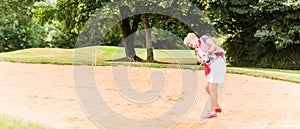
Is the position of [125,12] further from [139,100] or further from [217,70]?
[217,70]

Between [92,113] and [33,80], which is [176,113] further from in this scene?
[33,80]

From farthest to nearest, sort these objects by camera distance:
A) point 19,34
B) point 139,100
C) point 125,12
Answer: point 19,34 < point 125,12 < point 139,100

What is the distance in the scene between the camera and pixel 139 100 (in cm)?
816

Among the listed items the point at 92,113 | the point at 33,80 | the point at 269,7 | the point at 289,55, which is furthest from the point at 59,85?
the point at 289,55

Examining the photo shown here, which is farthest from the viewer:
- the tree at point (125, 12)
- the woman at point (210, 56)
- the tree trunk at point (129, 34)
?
the tree trunk at point (129, 34)

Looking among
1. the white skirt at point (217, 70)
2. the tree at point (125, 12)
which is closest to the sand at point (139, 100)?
the white skirt at point (217, 70)

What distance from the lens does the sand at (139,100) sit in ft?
21.1

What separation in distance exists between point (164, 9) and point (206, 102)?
11066mm

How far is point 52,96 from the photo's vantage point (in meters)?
8.26

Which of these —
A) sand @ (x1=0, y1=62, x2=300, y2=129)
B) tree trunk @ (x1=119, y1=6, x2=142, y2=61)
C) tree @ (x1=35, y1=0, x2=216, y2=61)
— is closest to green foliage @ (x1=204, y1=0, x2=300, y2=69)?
tree @ (x1=35, y1=0, x2=216, y2=61)

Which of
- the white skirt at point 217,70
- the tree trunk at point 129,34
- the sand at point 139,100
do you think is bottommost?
the sand at point 139,100

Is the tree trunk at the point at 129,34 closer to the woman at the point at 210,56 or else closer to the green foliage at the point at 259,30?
the green foliage at the point at 259,30

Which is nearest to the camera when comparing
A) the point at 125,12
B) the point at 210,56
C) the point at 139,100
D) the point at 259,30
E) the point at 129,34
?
the point at 210,56

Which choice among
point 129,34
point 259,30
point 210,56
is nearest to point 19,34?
point 129,34
